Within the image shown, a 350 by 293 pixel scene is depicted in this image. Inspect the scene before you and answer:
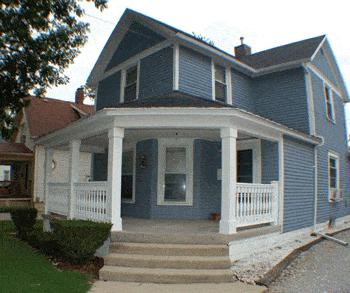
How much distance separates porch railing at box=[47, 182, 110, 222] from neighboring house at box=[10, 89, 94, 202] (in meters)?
4.46

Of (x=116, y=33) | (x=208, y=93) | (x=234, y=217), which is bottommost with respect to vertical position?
(x=234, y=217)

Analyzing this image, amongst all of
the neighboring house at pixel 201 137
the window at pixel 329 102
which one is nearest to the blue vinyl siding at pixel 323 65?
the neighboring house at pixel 201 137

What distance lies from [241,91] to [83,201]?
687 centimetres

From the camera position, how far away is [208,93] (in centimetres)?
997

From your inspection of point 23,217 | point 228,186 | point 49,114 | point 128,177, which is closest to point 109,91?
point 128,177

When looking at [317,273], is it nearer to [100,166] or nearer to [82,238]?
[82,238]

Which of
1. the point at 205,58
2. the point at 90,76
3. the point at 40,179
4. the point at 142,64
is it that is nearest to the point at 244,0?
the point at 205,58

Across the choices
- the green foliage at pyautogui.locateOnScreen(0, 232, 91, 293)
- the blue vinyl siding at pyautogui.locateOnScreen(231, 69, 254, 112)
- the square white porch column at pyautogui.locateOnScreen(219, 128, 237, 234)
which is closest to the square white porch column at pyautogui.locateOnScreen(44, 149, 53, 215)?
the green foliage at pyautogui.locateOnScreen(0, 232, 91, 293)

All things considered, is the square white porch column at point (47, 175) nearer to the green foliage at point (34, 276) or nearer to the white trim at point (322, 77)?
the green foliage at point (34, 276)

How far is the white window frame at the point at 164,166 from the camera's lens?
877 centimetres

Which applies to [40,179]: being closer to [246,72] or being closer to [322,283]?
[246,72]

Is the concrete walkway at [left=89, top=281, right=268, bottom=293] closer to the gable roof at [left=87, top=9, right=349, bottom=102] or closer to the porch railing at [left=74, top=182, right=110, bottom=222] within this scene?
the porch railing at [left=74, top=182, right=110, bottom=222]

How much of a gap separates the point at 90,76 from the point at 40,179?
A: 534 cm

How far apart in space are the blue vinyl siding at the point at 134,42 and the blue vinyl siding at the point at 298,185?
16.9ft
